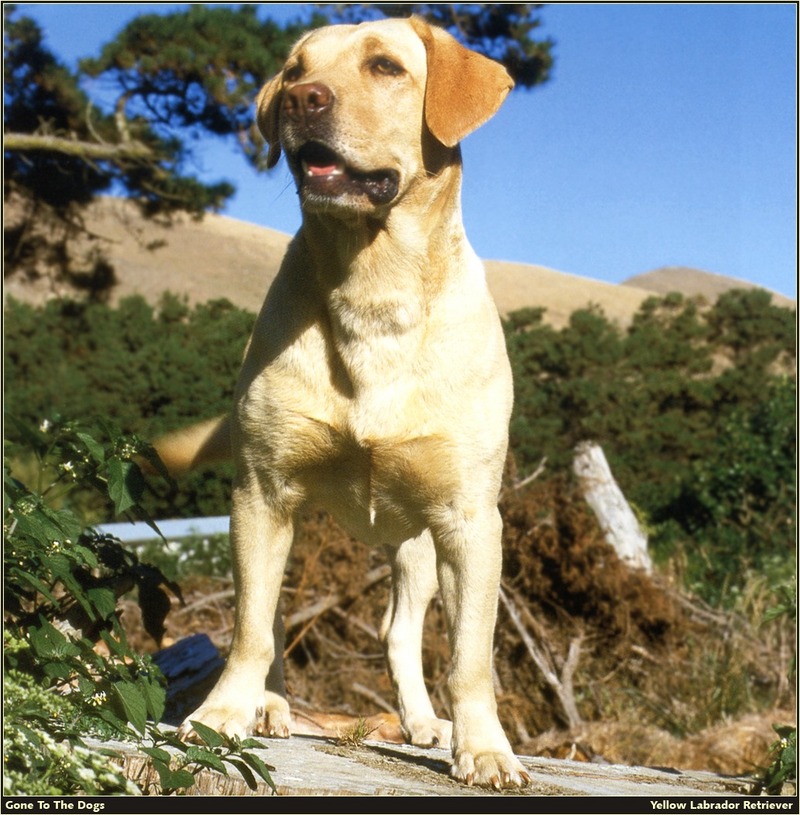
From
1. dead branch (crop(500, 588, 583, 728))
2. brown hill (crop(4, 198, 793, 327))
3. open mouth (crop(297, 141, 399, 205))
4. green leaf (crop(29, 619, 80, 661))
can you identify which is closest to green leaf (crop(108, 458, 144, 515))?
green leaf (crop(29, 619, 80, 661))

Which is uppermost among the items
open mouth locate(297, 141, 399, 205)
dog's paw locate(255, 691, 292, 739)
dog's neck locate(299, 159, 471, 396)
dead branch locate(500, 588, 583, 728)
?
open mouth locate(297, 141, 399, 205)

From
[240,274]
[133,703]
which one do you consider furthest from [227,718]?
[240,274]

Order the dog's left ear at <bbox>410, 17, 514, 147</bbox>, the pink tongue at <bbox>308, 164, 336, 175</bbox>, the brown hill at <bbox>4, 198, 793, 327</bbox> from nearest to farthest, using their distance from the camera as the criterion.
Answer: the pink tongue at <bbox>308, 164, 336, 175</bbox> < the dog's left ear at <bbox>410, 17, 514, 147</bbox> < the brown hill at <bbox>4, 198, 793, 327</bbox>

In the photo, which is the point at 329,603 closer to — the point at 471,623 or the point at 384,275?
the point at 471,623

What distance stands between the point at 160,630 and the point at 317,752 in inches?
28.6

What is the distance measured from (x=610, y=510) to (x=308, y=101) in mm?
5149

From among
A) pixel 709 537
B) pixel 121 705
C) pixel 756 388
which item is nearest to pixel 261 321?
pixel 121 705

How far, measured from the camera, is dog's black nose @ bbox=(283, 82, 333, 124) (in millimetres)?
2879

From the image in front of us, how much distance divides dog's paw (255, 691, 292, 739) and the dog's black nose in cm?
173

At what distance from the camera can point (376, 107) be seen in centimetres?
304

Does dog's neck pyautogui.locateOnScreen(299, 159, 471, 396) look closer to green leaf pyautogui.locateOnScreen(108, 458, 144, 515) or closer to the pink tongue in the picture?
the pink tongue

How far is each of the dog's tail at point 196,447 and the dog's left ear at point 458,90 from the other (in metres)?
1.36

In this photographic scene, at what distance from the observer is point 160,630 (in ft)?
11.4

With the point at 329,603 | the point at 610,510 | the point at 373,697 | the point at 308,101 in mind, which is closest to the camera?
the point at 308,101
